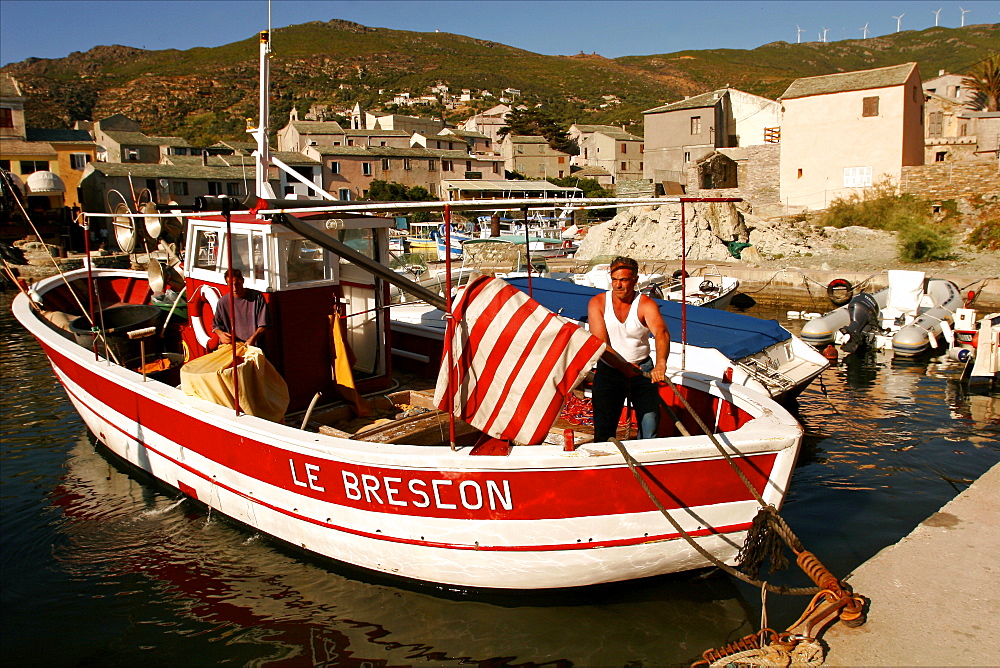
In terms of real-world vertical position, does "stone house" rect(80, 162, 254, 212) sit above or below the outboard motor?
above

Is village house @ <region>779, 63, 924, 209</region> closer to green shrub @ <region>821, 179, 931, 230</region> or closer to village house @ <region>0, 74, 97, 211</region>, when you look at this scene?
green shrub @ <region>821, 179, 931, 230</region>

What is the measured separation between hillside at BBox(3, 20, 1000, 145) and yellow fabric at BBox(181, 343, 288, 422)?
86597 millimetres

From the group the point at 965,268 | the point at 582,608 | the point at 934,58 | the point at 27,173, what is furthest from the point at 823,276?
the point at 934,58

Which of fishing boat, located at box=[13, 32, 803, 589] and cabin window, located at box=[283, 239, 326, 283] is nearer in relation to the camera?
fishing boat, located at box=[13, 32, 803, 589]

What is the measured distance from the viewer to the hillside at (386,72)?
10725 cm

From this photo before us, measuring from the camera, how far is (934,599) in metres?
5.12

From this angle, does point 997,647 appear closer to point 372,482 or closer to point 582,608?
point 582,608

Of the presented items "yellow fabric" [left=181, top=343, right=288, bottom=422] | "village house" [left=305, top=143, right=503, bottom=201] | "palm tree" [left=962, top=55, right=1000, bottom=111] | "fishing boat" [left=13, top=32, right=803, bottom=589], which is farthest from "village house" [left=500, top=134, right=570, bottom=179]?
"yellow fabric" [left=181, top=343, right=288, bottom=422]

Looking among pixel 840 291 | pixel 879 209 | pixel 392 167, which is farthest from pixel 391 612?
pixel 392 167

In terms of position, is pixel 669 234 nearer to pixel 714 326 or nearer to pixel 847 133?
pixel 847 133

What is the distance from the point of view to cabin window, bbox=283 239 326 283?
7562 mm

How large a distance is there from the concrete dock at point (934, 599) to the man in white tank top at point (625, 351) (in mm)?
2062

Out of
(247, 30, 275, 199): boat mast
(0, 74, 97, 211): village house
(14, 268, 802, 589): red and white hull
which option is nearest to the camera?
(14, 268, 802, 589): red and white hull

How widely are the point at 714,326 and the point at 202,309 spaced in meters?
7.14
